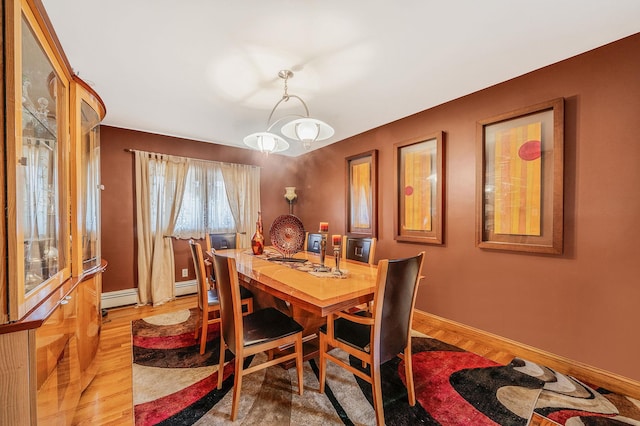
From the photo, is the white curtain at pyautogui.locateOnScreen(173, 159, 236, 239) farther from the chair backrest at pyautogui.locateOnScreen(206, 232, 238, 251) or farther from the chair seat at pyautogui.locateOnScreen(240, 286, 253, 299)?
the chair seat at pyautogui.locateOnScreen(240, 286, 253, 299)

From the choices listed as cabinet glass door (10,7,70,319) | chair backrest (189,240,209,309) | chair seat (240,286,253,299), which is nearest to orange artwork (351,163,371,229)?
chair seat (240,286,253,299)

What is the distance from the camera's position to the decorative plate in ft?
7.84

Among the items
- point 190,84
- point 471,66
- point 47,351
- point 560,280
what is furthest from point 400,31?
point 47,351

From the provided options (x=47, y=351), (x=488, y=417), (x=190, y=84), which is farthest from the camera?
(x=190, y=84)

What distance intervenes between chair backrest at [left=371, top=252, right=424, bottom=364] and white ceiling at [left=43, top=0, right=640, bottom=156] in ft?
4.82

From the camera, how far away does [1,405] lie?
92 centimetres

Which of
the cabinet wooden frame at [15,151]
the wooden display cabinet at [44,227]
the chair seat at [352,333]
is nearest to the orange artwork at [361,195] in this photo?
the chair seat at [352,333]

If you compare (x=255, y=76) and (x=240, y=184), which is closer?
(x=255, y=76)

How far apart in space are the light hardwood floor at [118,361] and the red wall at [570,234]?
213mm

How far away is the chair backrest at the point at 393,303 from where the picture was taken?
1351 mm

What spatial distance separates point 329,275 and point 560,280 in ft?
6.00

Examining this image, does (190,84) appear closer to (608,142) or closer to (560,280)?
(608,142)

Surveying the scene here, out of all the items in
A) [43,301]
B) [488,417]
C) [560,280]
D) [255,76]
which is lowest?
[488,417]

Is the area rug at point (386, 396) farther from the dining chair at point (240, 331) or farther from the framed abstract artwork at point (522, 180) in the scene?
the framed abstract artwork at point (522, 180)
